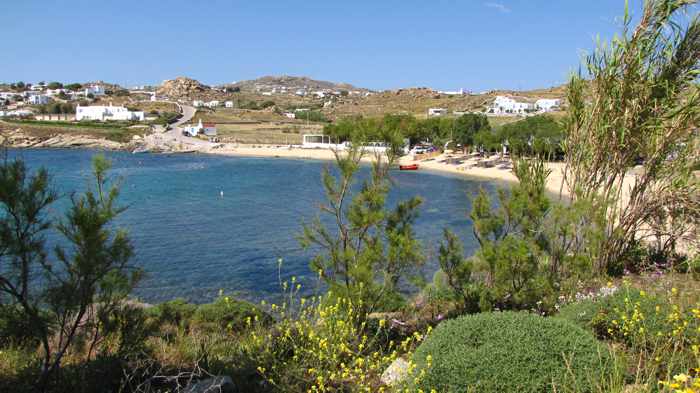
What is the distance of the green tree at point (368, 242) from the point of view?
7.44 m

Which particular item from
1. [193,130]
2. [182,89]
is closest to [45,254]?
[193,130]

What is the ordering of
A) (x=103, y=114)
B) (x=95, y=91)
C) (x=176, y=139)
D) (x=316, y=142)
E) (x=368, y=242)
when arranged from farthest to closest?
1. (x=95, y=91)
2. (x=103, y=114)
3. (x=176, y=139)
4. (x=316, y=142)
5. (x=368, y=242)

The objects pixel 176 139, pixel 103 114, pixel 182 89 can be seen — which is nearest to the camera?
pixel 176 139

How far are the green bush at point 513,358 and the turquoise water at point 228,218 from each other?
3198 mm

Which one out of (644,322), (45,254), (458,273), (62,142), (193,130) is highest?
(193,130)

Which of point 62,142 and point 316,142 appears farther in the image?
point 62,142

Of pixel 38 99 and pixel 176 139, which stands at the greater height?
pixel 38 99

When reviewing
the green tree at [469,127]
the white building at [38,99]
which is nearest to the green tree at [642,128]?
the green tree at [469,127]

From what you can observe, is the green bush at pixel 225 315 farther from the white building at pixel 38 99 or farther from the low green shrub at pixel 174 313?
the white building at pixel 38 99

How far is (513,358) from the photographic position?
4.43 m

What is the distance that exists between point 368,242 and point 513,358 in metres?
3.69

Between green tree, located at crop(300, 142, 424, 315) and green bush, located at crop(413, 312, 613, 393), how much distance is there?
2544 millimetres

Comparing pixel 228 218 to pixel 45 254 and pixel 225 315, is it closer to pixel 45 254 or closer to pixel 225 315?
pixel 225 315

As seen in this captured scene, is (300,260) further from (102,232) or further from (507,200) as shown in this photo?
(102,232)
